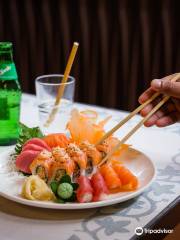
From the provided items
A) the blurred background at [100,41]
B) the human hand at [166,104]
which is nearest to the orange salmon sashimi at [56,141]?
the human hand at [166,104]

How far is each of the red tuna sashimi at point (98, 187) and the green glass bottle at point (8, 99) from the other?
1.43 ft

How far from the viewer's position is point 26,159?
3.56ft

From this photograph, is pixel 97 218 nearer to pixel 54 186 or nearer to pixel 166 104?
pixel 54 186

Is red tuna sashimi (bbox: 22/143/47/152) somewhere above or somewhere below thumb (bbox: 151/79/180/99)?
below

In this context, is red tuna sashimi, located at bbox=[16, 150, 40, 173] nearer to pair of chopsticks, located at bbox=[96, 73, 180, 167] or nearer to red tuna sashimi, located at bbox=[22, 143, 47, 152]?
red tuna sashimi, located at bbox=[22, 143, 47, 152]

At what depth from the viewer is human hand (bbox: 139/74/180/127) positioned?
1.18 m

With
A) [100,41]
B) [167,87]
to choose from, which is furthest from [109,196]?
[100,41]

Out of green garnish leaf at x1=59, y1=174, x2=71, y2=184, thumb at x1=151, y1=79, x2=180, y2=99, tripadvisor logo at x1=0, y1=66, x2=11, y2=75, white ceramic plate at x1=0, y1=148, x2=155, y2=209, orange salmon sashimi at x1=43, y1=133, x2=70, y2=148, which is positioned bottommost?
white ceramic plate at x1=0, y1=148, x2=155, y2=209

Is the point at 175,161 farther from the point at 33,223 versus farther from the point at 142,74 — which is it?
the point at 142,74

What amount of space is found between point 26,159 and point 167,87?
1.23ft

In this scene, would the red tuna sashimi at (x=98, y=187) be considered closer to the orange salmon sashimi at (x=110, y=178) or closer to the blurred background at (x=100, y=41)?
the orange salmon sashimi at (x=110, y=178)

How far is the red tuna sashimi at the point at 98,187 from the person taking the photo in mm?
956

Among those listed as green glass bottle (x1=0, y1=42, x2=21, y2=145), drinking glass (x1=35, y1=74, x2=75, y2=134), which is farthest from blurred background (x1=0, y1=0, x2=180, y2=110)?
green glass bottle (x1=0, y1=42, x2=21, y2=145)

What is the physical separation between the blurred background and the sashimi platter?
148cm
